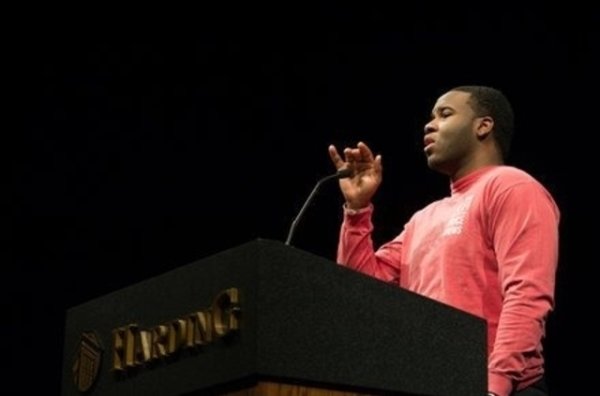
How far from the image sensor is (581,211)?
3916mm

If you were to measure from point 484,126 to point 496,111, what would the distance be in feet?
0.18

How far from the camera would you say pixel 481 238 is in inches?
87.8

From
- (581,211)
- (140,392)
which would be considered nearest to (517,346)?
(140,392)

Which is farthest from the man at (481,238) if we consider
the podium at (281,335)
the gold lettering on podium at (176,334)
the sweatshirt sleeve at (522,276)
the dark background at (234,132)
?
the dark background at (234,132)

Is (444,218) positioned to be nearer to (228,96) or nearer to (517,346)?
(517,346)

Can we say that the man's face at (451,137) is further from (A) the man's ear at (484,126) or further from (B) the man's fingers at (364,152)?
(B) the man's fingers at (364,152)

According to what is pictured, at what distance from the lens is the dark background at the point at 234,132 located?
401 cm

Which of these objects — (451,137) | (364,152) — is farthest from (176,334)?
(451,137)

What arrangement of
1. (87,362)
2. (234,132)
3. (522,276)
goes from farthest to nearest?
(234,132) < (522,276) < (87,362)

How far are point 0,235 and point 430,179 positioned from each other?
1.54 metres

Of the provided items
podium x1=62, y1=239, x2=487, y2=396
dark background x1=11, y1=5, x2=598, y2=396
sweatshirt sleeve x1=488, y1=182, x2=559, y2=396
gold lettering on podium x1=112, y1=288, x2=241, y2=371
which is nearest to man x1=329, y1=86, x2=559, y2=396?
sweatshirt sleeve x1=488, y1=182, x2=559, y2=396

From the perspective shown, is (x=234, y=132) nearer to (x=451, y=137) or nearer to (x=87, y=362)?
(x=451, y=137)

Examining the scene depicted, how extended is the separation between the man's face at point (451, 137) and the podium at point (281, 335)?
941 mm

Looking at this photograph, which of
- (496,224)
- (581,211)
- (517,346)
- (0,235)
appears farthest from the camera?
(0,235)
